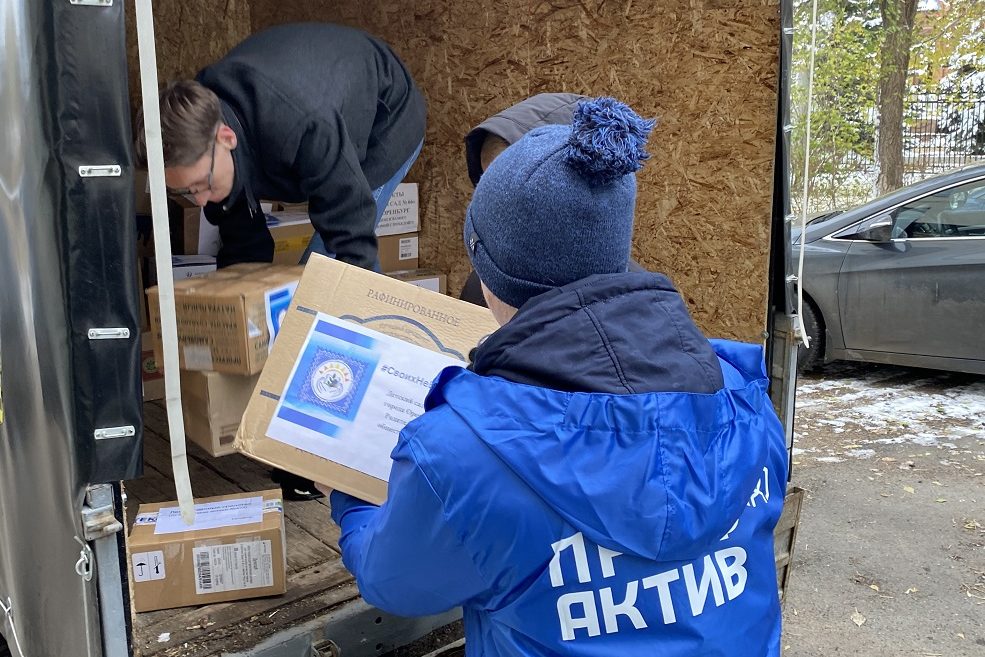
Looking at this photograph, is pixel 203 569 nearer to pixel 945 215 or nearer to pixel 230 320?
pixel 230 320

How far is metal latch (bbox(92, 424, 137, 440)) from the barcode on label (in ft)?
2.79

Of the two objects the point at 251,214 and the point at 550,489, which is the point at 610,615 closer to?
the point at 550,489

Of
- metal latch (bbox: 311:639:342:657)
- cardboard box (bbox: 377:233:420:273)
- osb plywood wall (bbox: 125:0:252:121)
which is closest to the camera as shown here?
metal latch (bbox: 311:639:342:657)

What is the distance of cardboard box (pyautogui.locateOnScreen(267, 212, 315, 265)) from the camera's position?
3676mm

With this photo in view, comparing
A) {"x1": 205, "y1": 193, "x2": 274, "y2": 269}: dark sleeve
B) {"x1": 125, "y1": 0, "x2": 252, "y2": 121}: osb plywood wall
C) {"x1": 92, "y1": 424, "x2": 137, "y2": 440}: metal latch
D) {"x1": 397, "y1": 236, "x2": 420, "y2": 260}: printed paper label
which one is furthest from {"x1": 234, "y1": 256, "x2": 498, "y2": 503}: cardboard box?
{"x1": 125, "y1": 0, "x2": 252, "y2": 121}: osb plywood wall

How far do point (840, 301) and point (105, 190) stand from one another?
18.6 feet

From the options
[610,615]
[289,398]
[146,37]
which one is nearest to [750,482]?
[610,615]

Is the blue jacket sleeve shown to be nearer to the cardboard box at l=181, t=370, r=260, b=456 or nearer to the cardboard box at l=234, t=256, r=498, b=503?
the cardboard box at l=234, t=256, r=498, b=503

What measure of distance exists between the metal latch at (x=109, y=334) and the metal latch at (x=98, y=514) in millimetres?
248

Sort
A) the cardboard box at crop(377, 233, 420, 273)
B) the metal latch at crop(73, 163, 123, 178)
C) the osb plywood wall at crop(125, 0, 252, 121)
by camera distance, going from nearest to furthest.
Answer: the metal latch at crop(73, 163, 123, 178)
the cardboard box at crop(377, 233, 420, 273)
the osb plywood wall at crop(125, 0, 252, 121)

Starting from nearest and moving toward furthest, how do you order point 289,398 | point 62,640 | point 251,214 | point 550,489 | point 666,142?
point 550,489, point 62,640, point 289,398, point 251,214, point 666,142

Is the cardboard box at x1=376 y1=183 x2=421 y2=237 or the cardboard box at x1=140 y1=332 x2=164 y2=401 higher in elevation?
the cardboard box at x1=376 y1=183 x2=421 y2=237

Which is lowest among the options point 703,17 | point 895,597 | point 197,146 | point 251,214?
point 895,597

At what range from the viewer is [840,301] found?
6.20m
